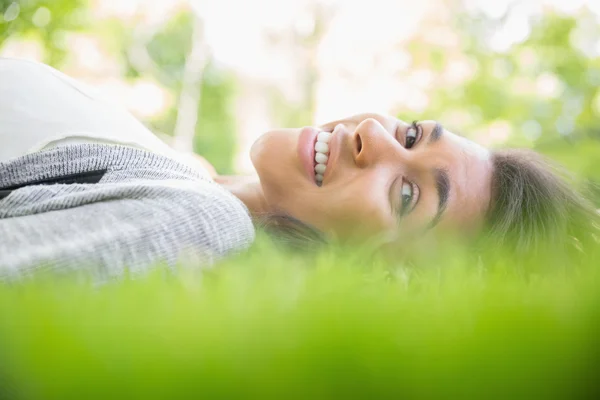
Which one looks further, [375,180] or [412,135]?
[412,135]

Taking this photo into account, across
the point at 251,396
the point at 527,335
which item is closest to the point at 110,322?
the point at 251,396

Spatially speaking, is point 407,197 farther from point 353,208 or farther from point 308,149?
point 308,149

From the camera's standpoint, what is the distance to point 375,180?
4.52ft

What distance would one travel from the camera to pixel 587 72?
275 inches

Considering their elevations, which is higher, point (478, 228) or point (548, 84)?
point (548, 84)

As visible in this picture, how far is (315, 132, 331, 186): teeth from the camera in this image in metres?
1.50

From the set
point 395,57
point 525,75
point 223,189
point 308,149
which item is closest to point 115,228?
point 223,189

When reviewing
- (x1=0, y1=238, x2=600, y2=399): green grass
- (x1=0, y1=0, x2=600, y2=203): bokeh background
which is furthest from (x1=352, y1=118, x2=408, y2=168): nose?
(x1=0, y1=0, x2=600, y2=203): bokeh background

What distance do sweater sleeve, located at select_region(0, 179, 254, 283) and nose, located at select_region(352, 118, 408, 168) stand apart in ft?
1.42

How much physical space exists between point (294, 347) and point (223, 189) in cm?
83

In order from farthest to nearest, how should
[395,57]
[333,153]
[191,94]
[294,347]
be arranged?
[191,94]
[395,57]
[333,153]
[294,347]

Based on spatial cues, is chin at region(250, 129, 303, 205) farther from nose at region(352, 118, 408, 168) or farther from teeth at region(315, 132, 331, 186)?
nose at region(352, 118, 408, 168)

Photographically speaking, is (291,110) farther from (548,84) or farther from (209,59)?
(548,84)

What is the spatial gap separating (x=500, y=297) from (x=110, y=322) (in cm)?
28
